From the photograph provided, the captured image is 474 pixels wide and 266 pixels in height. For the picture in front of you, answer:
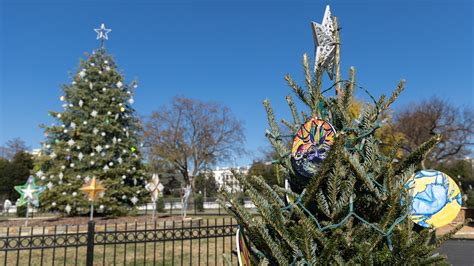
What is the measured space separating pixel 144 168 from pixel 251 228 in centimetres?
1355

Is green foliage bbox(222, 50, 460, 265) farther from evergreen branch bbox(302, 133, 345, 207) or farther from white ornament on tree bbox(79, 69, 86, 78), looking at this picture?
white ornament on tree bbox(79, 69, 86, 78)

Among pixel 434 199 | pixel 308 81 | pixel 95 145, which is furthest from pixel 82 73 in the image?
pixel 434 199

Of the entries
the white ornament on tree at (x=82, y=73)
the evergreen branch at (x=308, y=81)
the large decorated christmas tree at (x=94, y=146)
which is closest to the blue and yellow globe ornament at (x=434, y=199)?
the evergreen branch at (x=308, y=81)

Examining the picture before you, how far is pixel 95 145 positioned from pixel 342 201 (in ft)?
43.8

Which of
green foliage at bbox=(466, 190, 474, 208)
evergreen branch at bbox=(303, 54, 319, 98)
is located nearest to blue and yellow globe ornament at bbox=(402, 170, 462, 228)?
evergreen branch at bbox=(303, 54, 319, 98)

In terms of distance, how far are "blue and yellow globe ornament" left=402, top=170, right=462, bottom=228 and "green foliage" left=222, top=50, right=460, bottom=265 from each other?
0.92 feet

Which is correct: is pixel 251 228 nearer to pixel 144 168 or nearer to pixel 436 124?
pixel 144 168

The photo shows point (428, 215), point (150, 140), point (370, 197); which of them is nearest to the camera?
point (370, 197)

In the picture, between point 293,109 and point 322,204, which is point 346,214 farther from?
point 293,109

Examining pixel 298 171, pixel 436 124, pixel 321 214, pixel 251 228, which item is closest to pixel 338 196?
pixel 321 214

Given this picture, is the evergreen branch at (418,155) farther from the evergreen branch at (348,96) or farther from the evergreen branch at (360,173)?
the evergreen branch at (348,96)

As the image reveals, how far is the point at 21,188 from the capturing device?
42.2ft

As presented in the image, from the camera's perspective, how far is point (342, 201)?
1.78 m

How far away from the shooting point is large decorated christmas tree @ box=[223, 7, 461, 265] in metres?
1.69
